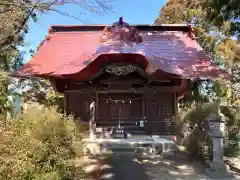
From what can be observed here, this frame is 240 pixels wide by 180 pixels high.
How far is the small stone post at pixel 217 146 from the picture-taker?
9.15 meters

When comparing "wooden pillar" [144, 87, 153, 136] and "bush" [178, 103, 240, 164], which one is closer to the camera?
"bush" [178, 103, 240, 164]

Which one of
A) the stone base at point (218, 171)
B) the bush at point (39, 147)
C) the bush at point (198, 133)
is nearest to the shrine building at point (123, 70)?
the bush at point (198, 133)

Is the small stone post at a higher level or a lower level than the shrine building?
lower

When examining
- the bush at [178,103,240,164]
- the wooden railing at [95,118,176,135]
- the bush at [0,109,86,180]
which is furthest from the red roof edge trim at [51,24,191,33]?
the bush at [0,109,86,180]

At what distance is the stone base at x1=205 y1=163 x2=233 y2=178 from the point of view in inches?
354

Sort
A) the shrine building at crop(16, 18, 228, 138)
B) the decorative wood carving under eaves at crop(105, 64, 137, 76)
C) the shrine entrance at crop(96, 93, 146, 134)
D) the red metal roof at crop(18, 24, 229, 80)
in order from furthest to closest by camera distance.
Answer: the shrine entrance at crop(96, 93, 146, 134)
the decorative wood carving under eaves at crop(105, 64, 137, 76)
the shrine building at crop(16, 18, 228, 138)
the red metal roof at crop(18, 24, 229, 80)

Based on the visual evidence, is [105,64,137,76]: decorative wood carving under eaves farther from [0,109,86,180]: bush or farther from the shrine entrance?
[0,109,86,180]: bush

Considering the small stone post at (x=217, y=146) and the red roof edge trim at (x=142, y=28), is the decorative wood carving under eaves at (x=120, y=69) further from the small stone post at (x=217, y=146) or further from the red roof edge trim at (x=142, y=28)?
the small stone post at (x=217, y=146)

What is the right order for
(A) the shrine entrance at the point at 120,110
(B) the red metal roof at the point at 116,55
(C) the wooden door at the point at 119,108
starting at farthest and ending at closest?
1. (C) the wooden door at the point at 119,108
2. (A) the shrine entrance at the point at 120,110
3. (B) the red metal roof at the point at 116,55

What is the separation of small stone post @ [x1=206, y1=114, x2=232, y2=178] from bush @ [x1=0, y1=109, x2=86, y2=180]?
12.7ft

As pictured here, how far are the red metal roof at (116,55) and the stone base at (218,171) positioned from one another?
4.53 meters

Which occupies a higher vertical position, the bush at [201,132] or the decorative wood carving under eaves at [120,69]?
the decorative wood carving under eaves at [120,69]

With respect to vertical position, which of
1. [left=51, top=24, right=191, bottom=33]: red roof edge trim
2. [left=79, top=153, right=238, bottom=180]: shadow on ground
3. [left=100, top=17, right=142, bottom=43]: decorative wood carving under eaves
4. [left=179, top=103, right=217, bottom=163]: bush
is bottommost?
[left=79, top=153, right=238, bottom=180]: shadow on ground

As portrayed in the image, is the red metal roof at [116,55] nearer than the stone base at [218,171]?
No
